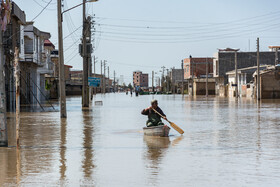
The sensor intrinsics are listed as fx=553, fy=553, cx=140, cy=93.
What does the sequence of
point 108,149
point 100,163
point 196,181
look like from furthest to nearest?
1. point 108,149
2. point 100,163
3. point 196,181

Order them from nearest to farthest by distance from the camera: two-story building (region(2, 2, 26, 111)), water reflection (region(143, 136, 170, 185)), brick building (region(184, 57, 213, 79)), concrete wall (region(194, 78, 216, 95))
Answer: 1. water reflection (region(143, 136, 170, 185))
2. two-story building (region(2, 2, 26, 111))
3. concrete wall (region(194, 78, 216, 95))
4. brick building (region(184, 57, 213, 79))

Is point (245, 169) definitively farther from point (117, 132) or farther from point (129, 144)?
point (117, 132)

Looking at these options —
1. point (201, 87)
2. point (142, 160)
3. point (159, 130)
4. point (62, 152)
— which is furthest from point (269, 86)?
point (142, 160)

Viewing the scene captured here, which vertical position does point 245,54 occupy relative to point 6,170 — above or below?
above

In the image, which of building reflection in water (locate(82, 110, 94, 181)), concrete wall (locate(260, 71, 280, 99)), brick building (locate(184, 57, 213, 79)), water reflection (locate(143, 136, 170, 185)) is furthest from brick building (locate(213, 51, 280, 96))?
water reflection (locate(143, 136, 170, 185))

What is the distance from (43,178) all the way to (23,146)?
5616 millimetres

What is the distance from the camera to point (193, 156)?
12.8 m

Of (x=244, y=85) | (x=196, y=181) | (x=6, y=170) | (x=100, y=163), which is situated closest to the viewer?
(x=196, y=181)

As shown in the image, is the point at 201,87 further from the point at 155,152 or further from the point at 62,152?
the point at 62,152

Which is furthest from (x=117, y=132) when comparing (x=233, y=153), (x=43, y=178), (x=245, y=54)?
(x=245, y=54)

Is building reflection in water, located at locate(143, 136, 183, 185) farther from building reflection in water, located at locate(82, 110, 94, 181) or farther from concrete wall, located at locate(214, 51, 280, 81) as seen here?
concrete wall, located at locate(214, 51, 280, 81)

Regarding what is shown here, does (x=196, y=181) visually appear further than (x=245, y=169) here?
No

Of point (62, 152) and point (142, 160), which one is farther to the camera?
point (62, 152)

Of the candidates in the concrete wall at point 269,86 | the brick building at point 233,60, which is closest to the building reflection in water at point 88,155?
the concrete wall at point 269,86
